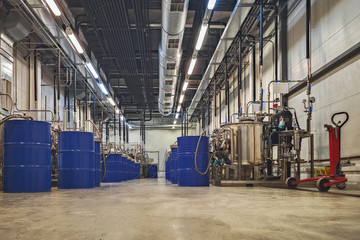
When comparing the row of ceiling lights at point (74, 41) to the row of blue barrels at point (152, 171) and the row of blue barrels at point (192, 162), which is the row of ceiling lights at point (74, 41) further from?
the row of blue barrels at point (152, 171)

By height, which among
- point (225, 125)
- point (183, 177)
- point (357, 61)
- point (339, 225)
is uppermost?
point (357, 61)

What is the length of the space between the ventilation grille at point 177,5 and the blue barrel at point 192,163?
103 inches

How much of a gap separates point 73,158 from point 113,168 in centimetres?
534

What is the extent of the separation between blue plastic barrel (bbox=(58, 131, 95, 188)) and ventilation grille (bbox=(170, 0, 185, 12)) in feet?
10.0

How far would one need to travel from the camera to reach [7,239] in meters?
1.48

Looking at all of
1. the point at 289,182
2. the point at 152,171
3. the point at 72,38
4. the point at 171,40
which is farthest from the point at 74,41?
the point at 152,171

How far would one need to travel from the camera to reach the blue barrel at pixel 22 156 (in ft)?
17.2

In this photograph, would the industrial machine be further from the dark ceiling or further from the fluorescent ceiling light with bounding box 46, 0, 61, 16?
the fluorescent ceiling light with bounding box 46, 0, 61, 16

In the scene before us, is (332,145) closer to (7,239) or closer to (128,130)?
(7,239)

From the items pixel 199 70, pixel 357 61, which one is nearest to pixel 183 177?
pixel 357 61

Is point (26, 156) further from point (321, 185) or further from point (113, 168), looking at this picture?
point (113, 168)

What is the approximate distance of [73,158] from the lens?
6.31 meters

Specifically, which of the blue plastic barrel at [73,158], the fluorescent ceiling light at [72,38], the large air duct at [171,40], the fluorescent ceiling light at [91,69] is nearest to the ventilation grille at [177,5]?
the large air duct at [171,40]

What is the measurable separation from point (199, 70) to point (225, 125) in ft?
31.7
